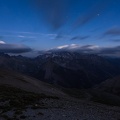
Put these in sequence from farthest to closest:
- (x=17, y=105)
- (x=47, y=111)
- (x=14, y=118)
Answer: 1. (x=17, y=105)
2. (x=47, y=111)
3. (x=14, y=118)

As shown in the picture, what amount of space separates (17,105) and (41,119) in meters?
11.9

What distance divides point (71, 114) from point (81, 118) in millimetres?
2906

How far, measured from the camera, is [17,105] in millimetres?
45312

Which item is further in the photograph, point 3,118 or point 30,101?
point 30,101

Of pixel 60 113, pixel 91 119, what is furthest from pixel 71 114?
pixel 91 119

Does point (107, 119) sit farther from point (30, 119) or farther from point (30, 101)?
point (30, 101)

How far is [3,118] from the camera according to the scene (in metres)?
34.4

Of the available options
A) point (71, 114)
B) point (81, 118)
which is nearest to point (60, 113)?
point (71, 114)

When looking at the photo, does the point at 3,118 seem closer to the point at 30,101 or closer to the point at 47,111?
the point at 47,111

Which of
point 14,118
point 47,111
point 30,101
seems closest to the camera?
point 14,118

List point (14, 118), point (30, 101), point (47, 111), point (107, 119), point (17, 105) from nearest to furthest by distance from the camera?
point (14, 118) → point (107, 119) → point (47, 111) → point (17, 105) → point (30, 101)

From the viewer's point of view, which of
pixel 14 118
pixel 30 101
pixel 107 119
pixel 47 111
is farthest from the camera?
pixel 30 101

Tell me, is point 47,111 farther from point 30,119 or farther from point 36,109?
point 30,119

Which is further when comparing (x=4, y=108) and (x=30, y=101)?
(x=30, y=101)
